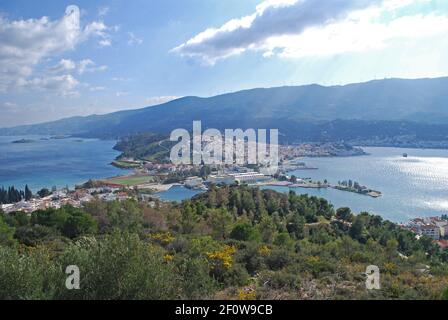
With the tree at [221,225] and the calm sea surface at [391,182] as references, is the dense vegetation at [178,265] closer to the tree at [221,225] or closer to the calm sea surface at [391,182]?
the tree at [221,225]

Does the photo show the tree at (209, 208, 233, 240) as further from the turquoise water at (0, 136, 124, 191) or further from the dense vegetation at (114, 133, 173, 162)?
the dense vegetation at (114, 133, 173, 162)

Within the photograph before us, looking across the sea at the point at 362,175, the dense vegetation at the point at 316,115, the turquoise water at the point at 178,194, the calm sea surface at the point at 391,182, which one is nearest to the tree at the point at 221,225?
the sea at the point at 362,175

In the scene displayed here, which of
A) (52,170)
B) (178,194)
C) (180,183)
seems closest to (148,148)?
(52,170)

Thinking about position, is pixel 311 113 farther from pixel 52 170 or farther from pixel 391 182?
pixel 52 170

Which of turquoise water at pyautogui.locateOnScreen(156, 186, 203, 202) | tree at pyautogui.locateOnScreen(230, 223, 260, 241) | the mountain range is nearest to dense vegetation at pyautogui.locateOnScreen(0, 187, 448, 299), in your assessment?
tree at pyautogui.locateOnScreen(230, 223, 260, 241)
